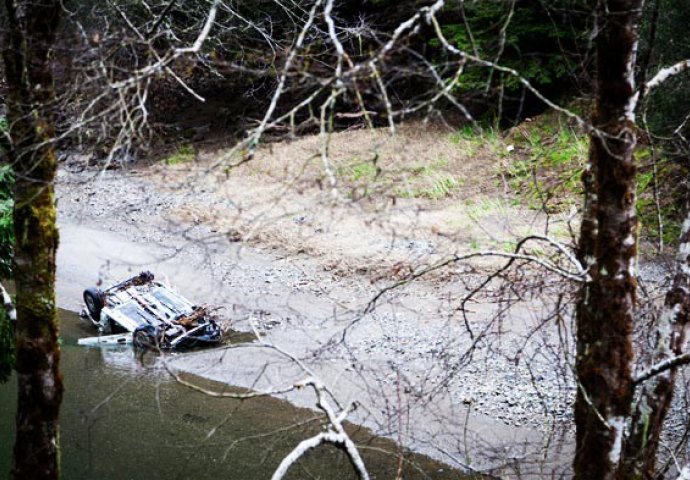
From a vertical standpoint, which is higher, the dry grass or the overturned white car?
the dry grass

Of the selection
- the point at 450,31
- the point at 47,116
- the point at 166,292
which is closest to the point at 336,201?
the point at 47,116

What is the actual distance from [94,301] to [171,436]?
436 centimetres

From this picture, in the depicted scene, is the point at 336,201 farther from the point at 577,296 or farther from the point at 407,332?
the point at 407,332

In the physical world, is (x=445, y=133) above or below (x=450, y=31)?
below

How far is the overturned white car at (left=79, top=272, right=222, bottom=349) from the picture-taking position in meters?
12.5

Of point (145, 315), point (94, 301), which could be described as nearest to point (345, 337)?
point (145, 315)

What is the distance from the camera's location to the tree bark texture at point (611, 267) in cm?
429

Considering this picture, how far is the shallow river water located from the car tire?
156 cm

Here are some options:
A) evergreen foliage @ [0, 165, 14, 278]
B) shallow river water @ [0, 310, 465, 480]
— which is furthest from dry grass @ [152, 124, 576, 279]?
evergreen foliage @ [0, 165, 14, 278]

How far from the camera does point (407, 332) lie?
12312 millimetres

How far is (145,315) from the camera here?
43.0 ft

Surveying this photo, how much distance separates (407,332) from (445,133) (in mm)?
8681

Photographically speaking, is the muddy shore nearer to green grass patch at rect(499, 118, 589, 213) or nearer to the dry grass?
the dry grass

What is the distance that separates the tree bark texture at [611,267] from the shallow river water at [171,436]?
3759 millimetres
